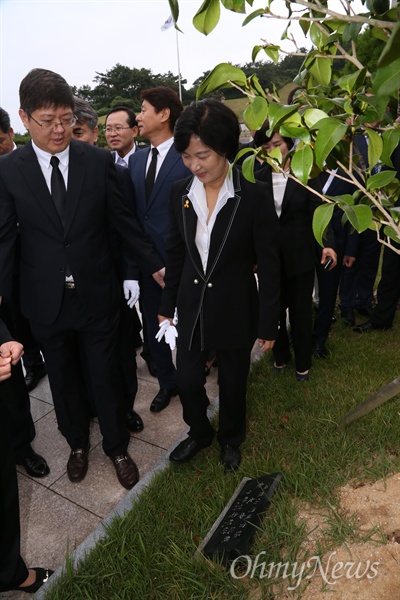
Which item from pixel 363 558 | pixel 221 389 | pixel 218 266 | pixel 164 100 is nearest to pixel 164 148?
pixel 164 100

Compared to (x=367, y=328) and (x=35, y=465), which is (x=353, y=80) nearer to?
(x=35, y=465)

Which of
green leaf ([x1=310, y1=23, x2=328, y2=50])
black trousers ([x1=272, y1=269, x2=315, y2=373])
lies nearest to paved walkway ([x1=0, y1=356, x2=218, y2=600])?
black trousers ([x1=272, y1=269, x2=315, y2=373])

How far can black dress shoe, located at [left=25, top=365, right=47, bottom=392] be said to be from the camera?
4.19m

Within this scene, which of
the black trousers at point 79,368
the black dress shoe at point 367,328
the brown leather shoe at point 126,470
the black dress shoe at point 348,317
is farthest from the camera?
the black dress shoe at point 348,317

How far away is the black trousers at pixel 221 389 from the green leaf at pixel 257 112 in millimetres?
1752

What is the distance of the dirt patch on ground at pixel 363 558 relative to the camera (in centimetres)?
188

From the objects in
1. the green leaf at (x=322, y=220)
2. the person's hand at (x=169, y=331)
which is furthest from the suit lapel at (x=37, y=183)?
the green leaf at (x=322, y=220)

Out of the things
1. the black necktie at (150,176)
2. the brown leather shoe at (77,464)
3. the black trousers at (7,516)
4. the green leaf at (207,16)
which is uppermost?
the green leaf at (207,16)

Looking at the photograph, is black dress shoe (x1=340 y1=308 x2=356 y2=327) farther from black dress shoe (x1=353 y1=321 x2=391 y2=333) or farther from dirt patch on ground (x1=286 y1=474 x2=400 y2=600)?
dirt patch on ground (x1=286 y1=474 x2=400 y2=600)

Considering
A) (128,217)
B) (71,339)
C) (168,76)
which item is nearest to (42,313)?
(71,339)

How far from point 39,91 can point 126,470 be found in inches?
94.7

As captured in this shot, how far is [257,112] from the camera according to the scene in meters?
1.04

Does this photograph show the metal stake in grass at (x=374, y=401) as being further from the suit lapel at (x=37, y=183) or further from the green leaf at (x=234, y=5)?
the suit lapel at (x=37, y=183)

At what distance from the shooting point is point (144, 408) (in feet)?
12.3
